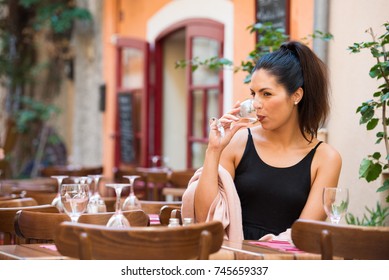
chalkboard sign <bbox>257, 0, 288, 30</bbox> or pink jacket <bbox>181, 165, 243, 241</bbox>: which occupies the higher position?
chalkboard sign <bbox>257, 0, 288, 30</bbox>

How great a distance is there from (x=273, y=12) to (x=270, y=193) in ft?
11.0

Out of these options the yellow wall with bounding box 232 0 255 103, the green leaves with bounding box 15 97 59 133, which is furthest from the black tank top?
the green leaves with bounding box 15 97 59 133

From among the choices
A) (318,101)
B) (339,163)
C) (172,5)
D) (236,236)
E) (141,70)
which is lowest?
(236,236)

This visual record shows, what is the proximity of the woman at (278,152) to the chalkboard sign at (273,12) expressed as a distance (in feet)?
9.49

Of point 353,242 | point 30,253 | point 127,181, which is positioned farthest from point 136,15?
point 353,242

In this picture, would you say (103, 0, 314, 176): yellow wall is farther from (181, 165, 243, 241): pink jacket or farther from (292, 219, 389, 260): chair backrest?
(292, 219, 389, 260): chair backrest

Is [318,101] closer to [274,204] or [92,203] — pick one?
[274,204]

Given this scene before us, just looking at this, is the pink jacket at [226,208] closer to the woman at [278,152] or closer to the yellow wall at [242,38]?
the woman at [278,152]

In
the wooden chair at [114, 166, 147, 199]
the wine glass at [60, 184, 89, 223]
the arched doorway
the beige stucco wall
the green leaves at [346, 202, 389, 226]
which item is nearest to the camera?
the wine glass at [60, 184, 89, 223]

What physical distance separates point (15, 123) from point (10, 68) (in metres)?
0.90

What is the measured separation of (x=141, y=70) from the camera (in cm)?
943

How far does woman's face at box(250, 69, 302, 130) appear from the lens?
3.37 m

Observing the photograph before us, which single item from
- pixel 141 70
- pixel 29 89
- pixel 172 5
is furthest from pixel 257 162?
pixel 29 89

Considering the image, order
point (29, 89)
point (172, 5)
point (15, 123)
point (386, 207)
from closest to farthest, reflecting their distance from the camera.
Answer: point (386, 207)
point (172, 5)
point (15, 123)
point (29, 89)
